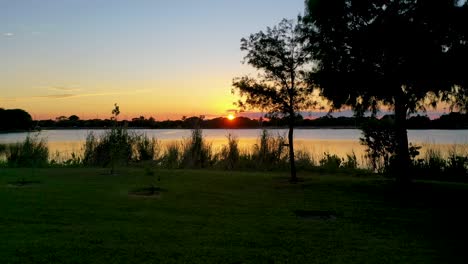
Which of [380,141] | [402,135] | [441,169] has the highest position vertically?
[402,135]

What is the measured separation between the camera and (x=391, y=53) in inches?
430

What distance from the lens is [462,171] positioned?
1584cm

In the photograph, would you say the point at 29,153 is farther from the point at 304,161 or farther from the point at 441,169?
the point at 441,169

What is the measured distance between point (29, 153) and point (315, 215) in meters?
15.7

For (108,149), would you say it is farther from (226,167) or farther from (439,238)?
(439,238)

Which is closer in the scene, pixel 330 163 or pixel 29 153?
pixel 330 163

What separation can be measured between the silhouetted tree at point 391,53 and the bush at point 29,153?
41.6ft

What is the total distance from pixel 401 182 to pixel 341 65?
3304mm

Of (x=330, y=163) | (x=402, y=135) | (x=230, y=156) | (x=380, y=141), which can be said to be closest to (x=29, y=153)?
(x=230, y=156)

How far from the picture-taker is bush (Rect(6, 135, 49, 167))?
19.4 meters

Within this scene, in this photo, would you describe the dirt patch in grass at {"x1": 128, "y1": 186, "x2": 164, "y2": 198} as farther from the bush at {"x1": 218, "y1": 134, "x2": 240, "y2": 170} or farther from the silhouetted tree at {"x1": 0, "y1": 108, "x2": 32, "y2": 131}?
the silhouetted tree at {"x1": 0, "y1": 108, "x2": 32, "y2": 131}

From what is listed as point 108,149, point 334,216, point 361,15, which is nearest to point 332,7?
point 361,15

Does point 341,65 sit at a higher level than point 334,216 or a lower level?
higher

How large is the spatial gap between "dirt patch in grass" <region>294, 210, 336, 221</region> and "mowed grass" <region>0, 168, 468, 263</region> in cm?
12
